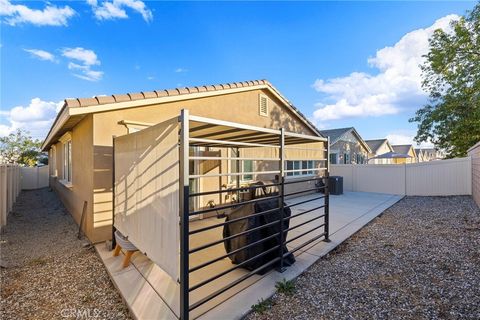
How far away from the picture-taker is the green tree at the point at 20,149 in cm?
2264

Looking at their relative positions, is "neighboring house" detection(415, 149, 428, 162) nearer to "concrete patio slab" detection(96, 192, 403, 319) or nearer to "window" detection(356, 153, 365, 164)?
"window" detection(356, 153, 365, 164)

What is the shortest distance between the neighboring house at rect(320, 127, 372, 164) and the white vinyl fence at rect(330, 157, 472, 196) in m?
3.79

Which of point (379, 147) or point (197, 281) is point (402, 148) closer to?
point (379, 147)

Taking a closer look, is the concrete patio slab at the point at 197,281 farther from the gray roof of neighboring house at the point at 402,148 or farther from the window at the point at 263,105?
the gray roof of neighboring house at the point at 402,148

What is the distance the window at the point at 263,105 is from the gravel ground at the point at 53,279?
22.6ft

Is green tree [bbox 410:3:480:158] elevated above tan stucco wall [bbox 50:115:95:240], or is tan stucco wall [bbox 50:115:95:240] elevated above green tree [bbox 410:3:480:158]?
green tree [bbox 410:3:480:158]

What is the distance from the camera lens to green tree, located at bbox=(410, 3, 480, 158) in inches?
473

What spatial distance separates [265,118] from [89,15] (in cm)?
668

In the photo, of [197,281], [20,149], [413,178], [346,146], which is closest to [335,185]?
[413,178]

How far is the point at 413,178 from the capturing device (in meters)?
11.3

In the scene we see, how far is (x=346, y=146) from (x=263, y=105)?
1327 centimetres

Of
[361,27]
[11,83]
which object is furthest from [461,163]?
[11,83]

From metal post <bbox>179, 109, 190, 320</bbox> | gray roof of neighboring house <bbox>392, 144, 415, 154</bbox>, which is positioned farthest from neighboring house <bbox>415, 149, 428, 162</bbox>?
metal post <bbox>179, 109, 190, 320</bbox>

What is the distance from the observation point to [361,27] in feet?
28.1
